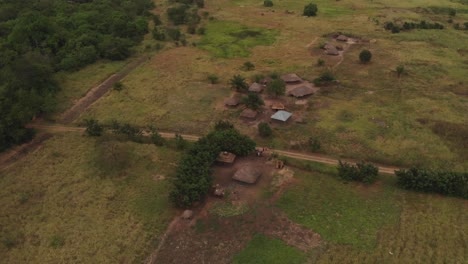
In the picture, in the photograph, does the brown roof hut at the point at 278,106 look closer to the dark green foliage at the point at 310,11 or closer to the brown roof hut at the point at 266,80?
the brown roof hut at the point at 266,80

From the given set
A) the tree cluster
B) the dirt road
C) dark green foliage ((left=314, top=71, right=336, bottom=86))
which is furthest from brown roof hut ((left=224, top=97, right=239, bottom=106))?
the tree cluster

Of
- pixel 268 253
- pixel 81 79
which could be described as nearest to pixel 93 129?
pixel 81 79

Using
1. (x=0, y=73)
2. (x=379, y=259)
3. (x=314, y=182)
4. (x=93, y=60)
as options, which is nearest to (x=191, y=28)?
(x=93, y=60)

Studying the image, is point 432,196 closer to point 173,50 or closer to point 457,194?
point 457,194

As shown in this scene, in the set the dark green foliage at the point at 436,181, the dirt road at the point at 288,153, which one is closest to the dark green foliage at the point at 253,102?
the dirt road at the point at 288,153

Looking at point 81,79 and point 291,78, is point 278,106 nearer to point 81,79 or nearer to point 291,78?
point 291,78

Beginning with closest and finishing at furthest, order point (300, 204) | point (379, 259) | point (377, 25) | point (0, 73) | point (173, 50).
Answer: point (379, 259) → point (300, 204) → point (0, 73) → point (173, 50) → point (377, 25)
